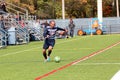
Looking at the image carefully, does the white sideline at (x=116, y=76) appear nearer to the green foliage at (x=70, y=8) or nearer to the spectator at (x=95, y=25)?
the spectator at (x=95, y=25)

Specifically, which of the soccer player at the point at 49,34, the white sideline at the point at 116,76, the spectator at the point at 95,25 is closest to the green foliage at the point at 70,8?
the spectator at the point at 95,25

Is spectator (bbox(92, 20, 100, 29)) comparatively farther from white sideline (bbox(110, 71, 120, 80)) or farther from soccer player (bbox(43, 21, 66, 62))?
white sideline (bbox(110, 71, 120, 80))

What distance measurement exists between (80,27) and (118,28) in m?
5.34

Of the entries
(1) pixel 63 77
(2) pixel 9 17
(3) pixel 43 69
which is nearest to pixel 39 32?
(2) pixel 9 17

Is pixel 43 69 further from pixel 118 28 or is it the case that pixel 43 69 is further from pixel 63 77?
pixel 118 28

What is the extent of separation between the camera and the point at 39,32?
143ft

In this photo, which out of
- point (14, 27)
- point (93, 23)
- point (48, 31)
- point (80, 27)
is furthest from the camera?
point (80, 27)

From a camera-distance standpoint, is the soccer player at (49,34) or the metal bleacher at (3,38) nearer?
the soccer player at (49,34)

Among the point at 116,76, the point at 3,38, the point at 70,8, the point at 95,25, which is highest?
the point at 70,8

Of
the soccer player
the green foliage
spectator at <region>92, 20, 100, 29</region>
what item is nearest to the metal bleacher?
the soccer player

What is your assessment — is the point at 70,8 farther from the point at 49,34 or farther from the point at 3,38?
the point at 49,34

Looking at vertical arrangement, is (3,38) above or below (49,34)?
below

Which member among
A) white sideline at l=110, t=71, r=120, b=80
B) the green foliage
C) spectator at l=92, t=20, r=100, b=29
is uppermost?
the green foliage

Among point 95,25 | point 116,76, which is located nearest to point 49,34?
point 116,76
